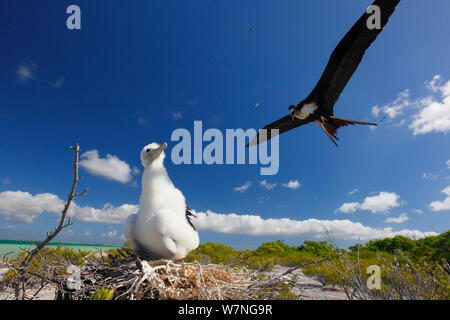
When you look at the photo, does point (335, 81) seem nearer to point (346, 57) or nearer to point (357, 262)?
point (346, 57)

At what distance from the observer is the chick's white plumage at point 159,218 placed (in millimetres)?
1461

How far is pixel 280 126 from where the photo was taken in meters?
4.95

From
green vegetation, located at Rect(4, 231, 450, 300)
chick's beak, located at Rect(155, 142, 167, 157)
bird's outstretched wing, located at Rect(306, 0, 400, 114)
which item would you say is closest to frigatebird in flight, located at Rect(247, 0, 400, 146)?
bird's outstretched wing, located at Rect(306, 0, 400, 114)

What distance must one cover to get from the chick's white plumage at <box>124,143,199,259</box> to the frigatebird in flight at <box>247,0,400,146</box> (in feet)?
8.51

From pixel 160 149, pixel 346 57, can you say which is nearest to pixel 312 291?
pixel 346 57

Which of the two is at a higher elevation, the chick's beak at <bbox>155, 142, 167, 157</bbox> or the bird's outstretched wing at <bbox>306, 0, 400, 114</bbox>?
the bird's outstretched wing at <bbox>306, 0, 400, 114</bbox>

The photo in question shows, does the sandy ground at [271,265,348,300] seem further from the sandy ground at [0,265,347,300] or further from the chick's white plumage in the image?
the chick's white plumage

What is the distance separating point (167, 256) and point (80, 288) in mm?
522

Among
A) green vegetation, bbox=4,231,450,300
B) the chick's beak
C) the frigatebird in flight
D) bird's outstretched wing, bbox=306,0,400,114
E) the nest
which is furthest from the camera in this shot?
the frigatebird in flight

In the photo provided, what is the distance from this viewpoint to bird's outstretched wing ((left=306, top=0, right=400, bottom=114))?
281cm

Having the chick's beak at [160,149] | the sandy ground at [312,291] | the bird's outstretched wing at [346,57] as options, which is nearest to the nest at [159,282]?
the sandy ground at [312,291]

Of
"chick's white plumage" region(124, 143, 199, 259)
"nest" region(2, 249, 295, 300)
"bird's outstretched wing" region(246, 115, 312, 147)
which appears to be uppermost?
"bird's outstretched wing" region(246, 115, 312, 147)

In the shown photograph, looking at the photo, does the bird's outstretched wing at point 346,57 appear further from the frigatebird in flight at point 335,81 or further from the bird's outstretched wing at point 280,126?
the bird's outstretched wing at point 280,126
